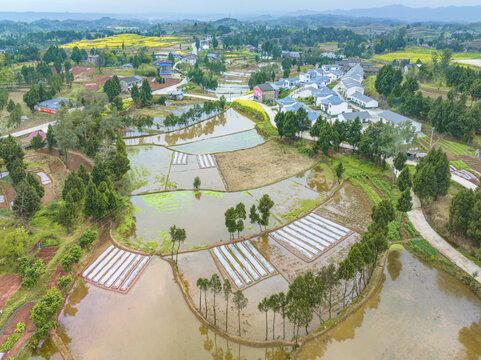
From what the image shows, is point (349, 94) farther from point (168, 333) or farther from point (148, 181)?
point (168, 333)

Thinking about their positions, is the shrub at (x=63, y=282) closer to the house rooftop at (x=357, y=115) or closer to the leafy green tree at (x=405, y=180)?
the leafy green tree at (x=405, y=180)

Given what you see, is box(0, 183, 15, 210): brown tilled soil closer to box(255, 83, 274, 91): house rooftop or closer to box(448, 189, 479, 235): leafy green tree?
box(448, 189, 479, 235): leafy green tree

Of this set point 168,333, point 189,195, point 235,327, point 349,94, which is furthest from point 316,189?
point 349,94

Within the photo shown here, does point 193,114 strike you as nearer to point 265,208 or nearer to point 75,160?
point 75,160

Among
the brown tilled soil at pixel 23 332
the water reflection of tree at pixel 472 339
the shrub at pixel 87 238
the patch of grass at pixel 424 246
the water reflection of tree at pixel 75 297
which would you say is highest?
the shrub at pixel 87 238

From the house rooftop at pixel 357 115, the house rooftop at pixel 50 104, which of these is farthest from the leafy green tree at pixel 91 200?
the house rooftop at pixel 357 115

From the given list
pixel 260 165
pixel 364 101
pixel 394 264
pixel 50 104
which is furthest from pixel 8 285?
pixel 364 101
